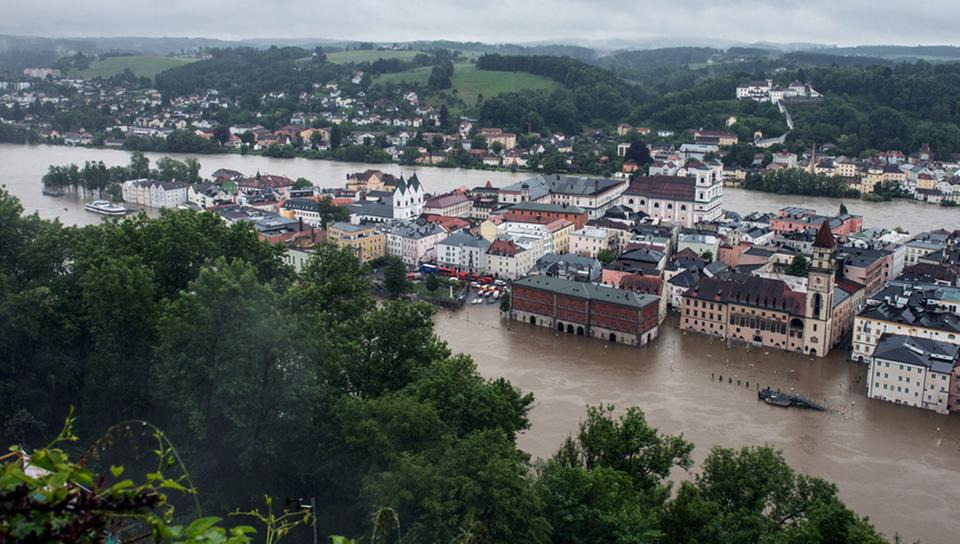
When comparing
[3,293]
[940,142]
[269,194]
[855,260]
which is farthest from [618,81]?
[3,293]

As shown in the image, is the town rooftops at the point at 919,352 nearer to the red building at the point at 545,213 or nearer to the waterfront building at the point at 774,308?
the waterfront building at the point at 774,308

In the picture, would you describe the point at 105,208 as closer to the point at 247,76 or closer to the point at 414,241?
the point at 414,241

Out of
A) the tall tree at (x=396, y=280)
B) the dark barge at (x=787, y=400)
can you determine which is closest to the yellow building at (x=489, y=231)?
the tall tree at (x=396, y=280)

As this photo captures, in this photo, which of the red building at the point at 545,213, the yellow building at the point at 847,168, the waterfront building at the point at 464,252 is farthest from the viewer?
the yellow building at the point at 847,168

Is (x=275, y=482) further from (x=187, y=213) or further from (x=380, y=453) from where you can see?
(x=187, y=213)

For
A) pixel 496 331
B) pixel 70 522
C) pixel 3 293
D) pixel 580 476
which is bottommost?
pixel 496 331

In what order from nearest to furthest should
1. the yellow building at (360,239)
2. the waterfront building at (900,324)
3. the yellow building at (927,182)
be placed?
the waterfront building at (900,324)
the yellow building at (360,239)
the yellow building at (927,182)

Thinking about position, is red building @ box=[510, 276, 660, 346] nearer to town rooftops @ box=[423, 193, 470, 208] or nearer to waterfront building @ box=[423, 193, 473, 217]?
waterfront building @ box=[423, 193, 473, 217]

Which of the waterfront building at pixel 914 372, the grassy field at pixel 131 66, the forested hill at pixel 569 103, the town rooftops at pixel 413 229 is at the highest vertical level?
the grassy field at pixel 131 66
